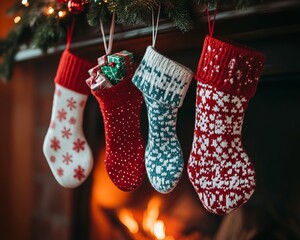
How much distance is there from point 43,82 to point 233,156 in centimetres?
97

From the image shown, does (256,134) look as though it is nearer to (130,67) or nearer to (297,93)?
(297,93)

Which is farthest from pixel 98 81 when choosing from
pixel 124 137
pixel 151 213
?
pixel 151 213

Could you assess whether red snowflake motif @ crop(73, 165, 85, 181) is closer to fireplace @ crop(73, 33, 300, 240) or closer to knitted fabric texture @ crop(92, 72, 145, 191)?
knitted fabric texture @ crop(92, 72, 145, 191)

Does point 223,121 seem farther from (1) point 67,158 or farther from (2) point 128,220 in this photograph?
(2) point 128,220

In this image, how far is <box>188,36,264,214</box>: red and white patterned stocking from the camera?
0.98 metres

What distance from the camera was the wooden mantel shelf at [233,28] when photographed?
94 centimetres

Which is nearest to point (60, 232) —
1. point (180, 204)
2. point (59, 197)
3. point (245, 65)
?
point (59, 197)

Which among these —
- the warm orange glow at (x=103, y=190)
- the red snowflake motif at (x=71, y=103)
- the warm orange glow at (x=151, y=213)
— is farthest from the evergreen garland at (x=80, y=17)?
the warm orange glow at (x=151, y=213)

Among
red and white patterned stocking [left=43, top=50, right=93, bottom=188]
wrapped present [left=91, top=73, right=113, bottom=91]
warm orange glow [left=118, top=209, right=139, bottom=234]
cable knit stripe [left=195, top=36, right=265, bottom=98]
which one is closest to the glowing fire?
warm orange glow [left=118, top=209, right=139, bottom=234]

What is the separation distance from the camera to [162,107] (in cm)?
108

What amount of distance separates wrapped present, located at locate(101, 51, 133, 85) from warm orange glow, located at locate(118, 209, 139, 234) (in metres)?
0.61

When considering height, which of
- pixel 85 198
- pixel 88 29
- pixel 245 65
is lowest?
pixel 85 198

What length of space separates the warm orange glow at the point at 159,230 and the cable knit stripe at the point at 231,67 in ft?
2.18

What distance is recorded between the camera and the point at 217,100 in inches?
39.3
